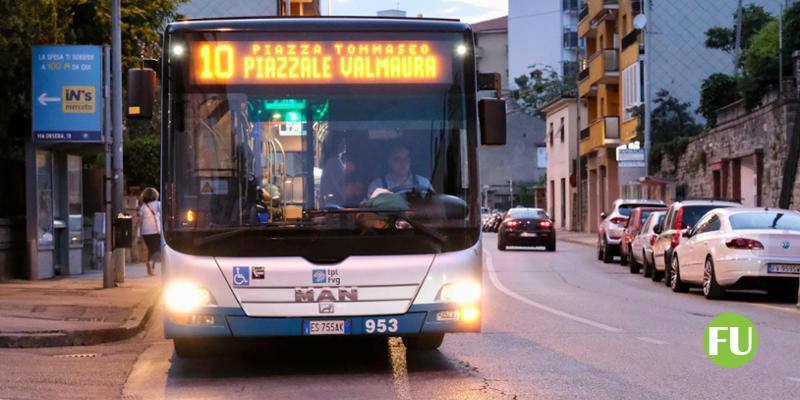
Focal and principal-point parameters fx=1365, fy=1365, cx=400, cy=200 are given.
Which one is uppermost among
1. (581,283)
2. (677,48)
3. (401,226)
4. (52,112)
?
(677,48)

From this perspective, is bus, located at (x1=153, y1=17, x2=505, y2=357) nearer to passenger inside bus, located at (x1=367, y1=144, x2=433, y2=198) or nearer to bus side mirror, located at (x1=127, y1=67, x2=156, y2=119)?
passenger inside bus, located at (x1=367, y1=144, x2=433, y2=198)

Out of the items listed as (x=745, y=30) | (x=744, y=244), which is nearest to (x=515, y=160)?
(x=745, y=30)

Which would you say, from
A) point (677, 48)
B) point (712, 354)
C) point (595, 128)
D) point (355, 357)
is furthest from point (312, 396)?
point (595, 128)

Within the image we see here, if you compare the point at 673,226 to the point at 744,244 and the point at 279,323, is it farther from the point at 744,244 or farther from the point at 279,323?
the point at 279,323

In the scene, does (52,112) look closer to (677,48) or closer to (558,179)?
(677,48)

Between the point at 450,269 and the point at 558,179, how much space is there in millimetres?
72655

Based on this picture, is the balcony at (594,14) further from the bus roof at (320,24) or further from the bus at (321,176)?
Answer: the bus at (321,176)

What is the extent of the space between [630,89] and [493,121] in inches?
1898

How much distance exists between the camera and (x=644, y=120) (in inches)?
2124

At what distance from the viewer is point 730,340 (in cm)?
1555

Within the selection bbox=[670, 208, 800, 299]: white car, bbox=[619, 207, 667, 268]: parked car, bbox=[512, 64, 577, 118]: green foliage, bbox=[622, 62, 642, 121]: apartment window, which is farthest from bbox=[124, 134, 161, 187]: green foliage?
bbox=[512, 64, 577, 118]: green foliage

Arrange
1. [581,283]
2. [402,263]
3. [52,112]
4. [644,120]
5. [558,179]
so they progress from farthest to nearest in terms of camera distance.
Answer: [558,179]
[644,120]
[581,283]
[52,112]
[402,263]

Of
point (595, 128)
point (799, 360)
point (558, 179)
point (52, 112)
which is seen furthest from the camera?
point (558, 179)

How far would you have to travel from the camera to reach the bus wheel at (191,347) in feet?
40.5
